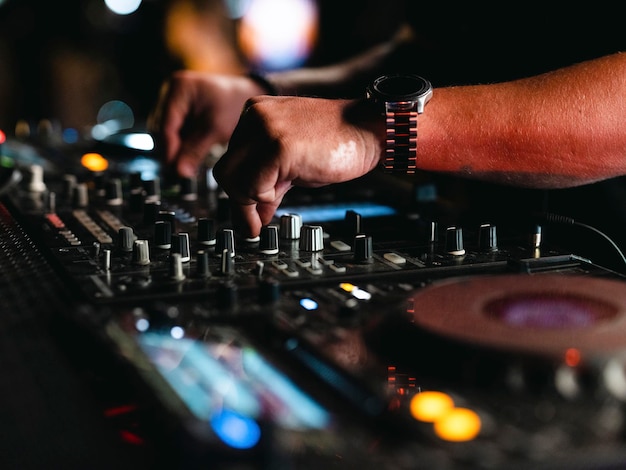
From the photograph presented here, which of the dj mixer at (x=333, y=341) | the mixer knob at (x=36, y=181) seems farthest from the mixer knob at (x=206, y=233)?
the mixer knob at (x=36, y=181)

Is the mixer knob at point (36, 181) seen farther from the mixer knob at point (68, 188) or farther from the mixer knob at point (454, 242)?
the mixer knob at point (454, 242)

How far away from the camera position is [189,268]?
4.07 feet

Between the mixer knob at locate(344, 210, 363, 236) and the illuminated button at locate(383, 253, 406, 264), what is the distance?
0.16 meters

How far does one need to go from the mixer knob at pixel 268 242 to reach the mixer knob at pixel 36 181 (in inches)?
29.0

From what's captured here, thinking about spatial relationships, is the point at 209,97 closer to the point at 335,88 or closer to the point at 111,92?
the point at 335,88

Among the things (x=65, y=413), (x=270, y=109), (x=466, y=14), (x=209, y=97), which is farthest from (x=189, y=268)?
(x=466, y=14)

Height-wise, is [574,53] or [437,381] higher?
[574,53]

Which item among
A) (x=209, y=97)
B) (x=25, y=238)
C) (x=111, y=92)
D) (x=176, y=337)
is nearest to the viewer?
(x=176, y=337)

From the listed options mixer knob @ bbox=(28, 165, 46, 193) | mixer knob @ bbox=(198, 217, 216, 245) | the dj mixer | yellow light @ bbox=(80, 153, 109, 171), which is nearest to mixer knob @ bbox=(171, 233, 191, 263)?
the dj mixer

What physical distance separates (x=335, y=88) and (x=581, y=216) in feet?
2.84

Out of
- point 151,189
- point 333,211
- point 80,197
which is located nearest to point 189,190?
point 151,189

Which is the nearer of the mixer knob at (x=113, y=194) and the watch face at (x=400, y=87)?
the watch face at (x=400, y=87)

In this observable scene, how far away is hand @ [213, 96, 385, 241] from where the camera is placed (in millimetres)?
1302

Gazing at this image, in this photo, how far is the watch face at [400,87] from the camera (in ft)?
4.50
